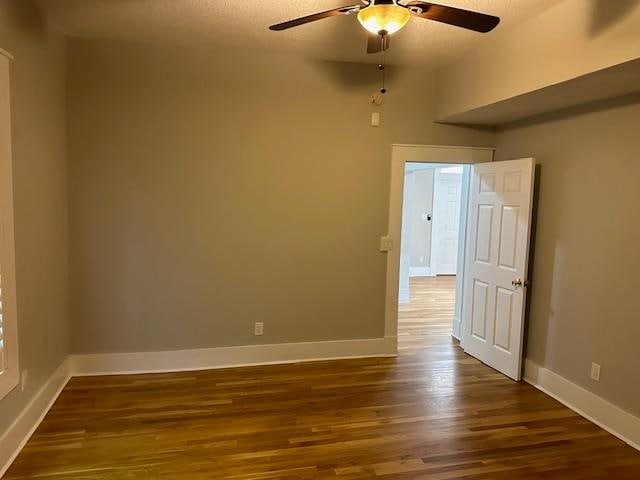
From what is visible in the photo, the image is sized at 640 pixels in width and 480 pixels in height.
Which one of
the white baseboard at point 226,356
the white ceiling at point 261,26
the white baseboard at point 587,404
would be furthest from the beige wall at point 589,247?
the white baseboard at point 226,356

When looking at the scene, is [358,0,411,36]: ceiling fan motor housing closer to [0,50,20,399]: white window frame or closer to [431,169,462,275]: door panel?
[0,50,20,399]: white window frame

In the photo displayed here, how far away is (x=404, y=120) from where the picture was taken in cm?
416

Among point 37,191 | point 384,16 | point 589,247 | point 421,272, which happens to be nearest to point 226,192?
point 37,191

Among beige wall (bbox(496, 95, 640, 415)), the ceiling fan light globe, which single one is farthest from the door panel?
the ceiling fan light globe

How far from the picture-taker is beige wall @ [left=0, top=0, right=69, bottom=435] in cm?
255

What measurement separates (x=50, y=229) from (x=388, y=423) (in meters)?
2.77

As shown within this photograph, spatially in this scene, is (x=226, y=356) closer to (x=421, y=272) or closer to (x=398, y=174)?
(x=398, y=174)

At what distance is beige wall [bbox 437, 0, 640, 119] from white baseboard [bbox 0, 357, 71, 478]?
3.86 meters

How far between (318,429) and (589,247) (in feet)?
7.75

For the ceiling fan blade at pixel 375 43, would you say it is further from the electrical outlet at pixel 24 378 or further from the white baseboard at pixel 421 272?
the white baseboard at pixel 421 272

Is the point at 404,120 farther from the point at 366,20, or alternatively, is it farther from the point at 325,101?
the point at 366,20

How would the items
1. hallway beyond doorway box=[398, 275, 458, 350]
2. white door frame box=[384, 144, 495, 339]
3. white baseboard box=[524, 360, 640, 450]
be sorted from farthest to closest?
hallway beyond doorway box=[398, 275, 458, 350], white door frame box=[384, 144, 495, 339], white baseboard box=[524, 360, 640, 450]

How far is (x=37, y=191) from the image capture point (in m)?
2.88

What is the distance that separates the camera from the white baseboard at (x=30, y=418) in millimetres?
2427
